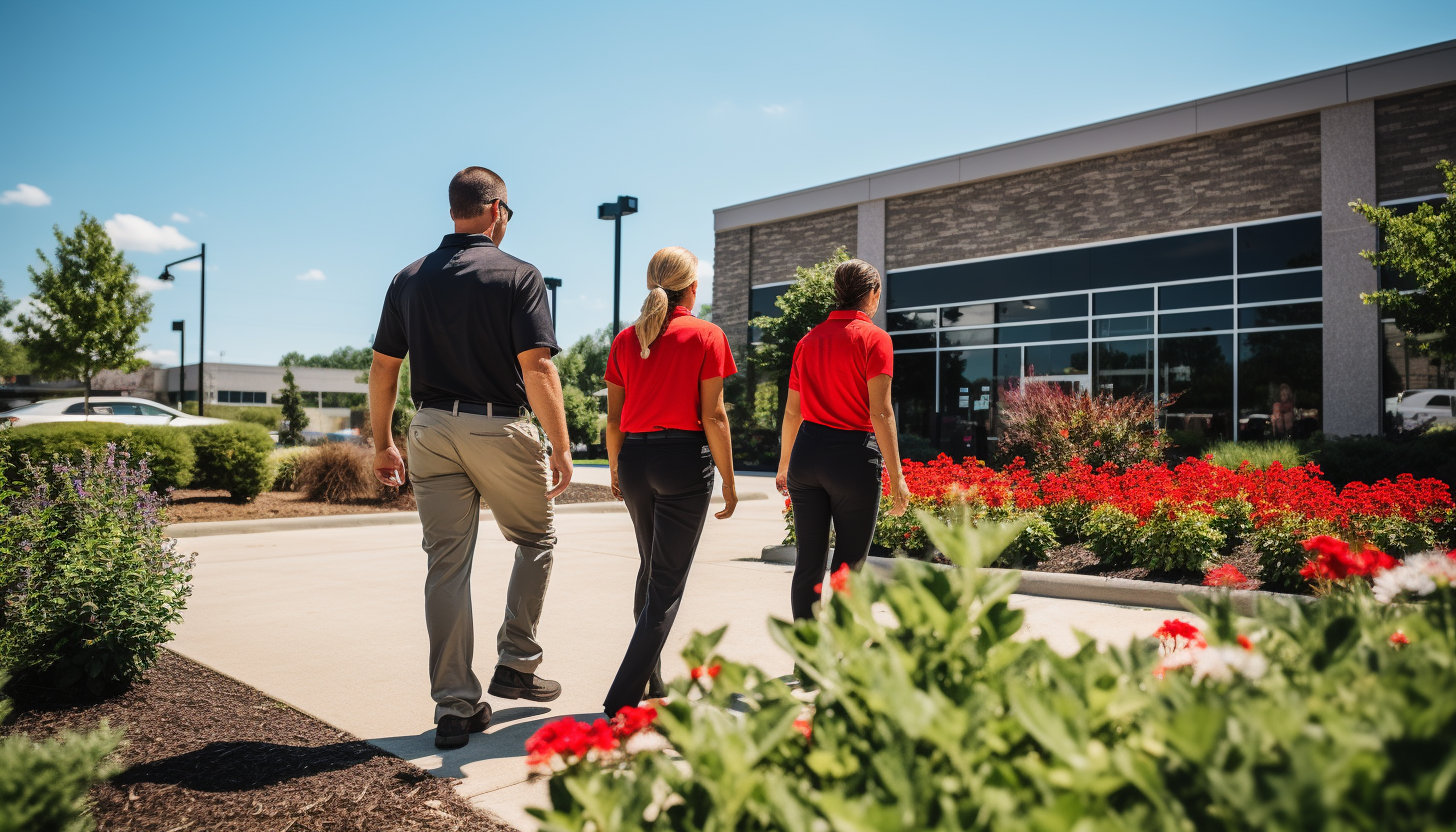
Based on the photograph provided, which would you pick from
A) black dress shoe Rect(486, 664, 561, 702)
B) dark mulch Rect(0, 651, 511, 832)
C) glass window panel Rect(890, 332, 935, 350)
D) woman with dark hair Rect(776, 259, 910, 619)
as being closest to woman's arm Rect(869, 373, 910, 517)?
woman with dark hair Rect(776, 259, 910, 619)

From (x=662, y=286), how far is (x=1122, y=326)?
53.9 ft

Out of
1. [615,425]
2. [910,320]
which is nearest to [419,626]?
[615,425]

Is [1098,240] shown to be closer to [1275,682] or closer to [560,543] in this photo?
[560,543]

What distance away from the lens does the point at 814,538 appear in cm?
384

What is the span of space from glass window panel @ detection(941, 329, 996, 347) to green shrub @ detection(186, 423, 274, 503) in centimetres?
1467

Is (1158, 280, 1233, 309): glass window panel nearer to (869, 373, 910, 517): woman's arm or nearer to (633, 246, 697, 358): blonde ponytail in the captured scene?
(869, 373, 910, 517): woman's arm

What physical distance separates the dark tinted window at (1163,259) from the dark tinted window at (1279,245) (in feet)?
0.92

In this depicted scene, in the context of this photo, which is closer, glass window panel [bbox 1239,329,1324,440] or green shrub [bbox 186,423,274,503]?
green shrub [bbox 186,423,274,503]

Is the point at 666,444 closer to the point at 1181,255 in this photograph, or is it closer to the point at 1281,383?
the point at 1281,383

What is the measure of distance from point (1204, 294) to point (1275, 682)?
699 inches

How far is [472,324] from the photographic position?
11.2 ft

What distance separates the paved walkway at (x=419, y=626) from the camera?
3416 millimetres

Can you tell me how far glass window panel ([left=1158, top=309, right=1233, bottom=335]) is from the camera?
16281 mm

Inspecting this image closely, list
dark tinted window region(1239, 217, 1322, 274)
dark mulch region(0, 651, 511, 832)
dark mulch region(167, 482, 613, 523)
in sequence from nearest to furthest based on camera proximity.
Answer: dark mulch region(0, 651, 511, 832) → dark mulch region(167, 482, 613, 523) → dark tinted window region(1239, 217, 1322, 274)
